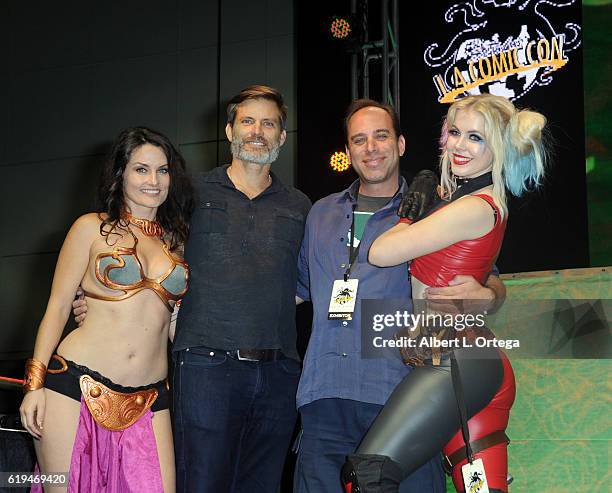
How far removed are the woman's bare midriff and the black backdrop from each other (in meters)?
2.23

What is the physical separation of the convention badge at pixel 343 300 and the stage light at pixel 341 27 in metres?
2.46

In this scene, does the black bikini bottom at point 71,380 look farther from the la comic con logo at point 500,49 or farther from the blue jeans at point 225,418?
the la comic con logo at point 500,49

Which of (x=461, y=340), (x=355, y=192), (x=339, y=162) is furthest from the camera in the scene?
(x=339, y=162)

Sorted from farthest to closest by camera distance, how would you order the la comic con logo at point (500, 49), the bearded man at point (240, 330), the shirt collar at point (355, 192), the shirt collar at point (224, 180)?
1. the la comic con logo at point (500, 49)
2. the shirt collar at point (224, 180)
3. the shirt collar at point (355, 192)
4. the bearded man at point (240, 330)

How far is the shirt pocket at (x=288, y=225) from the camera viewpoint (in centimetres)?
307

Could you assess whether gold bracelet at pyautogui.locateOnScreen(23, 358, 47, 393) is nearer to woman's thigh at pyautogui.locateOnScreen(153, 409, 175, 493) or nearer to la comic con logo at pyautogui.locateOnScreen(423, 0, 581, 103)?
woman's thigh at pyautogui.locateOnScreen(153, 409, 175, 493)

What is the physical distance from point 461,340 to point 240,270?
0.86 metres

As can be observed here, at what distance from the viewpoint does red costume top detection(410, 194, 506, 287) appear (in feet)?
8.04

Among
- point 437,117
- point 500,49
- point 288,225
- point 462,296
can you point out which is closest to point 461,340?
point 462,296

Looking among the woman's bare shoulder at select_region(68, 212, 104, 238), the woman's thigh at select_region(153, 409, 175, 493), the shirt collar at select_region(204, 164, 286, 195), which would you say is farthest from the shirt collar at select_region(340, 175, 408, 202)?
the woman's thigh at select_region(153, 409, 175, 493)

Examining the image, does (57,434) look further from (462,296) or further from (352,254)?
(462,296)

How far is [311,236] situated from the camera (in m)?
3.01

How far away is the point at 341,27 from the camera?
4.86 metres

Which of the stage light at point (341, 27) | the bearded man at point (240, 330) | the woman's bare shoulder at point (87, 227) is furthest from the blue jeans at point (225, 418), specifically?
the stage light at point (341, 27)
